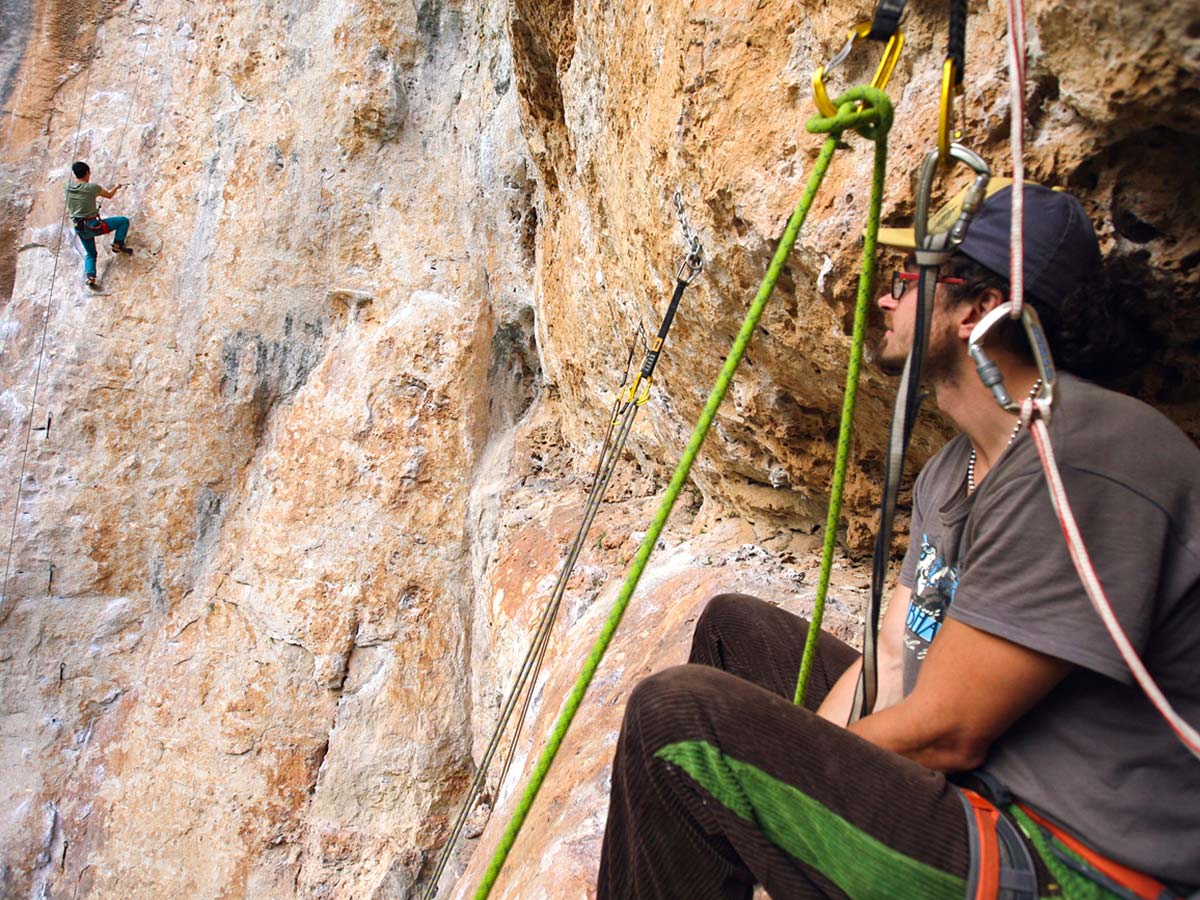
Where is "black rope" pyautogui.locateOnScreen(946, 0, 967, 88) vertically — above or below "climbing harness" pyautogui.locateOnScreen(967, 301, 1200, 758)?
above

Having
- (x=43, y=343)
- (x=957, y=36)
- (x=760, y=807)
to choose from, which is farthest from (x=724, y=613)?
(x=43, y=343)

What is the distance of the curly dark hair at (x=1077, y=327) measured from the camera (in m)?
1.38

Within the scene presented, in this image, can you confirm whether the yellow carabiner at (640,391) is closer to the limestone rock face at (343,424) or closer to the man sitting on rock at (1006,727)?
the limestone rock face at (343,424)

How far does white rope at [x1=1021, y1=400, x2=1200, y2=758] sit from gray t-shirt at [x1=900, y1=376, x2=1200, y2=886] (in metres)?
0.03

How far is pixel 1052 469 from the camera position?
1126 mm

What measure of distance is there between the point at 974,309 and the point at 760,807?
906 millimetres

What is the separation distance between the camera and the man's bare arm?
1.72m

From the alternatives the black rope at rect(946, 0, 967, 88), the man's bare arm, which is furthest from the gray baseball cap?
the man's bare arm

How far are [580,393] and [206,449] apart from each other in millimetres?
3710

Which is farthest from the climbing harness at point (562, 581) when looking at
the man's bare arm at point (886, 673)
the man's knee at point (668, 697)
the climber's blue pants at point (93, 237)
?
the climber's blue pants at point (93, 237)

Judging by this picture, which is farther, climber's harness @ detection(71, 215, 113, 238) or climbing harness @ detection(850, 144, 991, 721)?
climber's harness @ detection(71, 215, 113, 238)

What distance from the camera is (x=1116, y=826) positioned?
1.12 metres

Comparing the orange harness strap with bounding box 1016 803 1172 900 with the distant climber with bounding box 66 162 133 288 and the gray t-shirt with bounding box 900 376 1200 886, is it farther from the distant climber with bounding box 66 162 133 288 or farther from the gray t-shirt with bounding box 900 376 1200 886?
the distant climber with bounding box 66 162 133 288

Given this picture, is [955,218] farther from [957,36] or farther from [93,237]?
[93,237]
